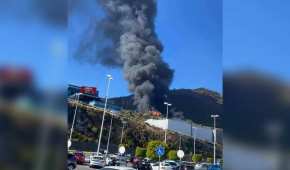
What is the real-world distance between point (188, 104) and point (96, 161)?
2.68 m

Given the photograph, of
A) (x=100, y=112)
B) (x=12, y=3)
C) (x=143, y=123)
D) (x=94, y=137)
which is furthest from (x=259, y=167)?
(x=94, y=137)

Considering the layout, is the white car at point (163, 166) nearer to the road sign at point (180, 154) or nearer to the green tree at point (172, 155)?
the green tree at point (172, 155)

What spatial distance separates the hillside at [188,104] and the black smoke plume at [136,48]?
209 millimetres

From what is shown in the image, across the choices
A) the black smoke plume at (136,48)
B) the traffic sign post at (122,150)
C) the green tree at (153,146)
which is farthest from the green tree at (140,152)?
Answer: the black smoke plume at (136,48)

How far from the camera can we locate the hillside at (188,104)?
4.98 m

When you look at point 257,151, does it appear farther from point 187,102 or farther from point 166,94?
point 166,94

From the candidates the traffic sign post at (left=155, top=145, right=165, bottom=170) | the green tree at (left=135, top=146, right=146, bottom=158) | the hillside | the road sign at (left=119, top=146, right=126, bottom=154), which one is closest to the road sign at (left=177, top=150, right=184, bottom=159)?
the traffic sign post at (left=155, top=145, right=165, bottom=170)

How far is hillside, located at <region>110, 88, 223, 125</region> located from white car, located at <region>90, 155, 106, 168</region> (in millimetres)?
1685

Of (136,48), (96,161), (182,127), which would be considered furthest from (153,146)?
(96,161)

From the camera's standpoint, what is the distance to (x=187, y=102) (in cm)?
537

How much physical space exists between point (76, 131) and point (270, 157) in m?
3.77

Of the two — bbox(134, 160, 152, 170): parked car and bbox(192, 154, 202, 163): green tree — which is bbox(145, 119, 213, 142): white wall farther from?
bbox(134, 160, 152, 170): parked car

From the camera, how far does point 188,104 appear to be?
17.6ft

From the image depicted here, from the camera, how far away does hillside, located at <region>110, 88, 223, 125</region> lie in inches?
196
